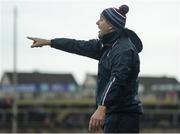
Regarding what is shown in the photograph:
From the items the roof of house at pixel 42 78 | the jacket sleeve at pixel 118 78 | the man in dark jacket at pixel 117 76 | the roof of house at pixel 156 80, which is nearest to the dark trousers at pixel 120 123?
the man in dark jacket at pixel 117 76

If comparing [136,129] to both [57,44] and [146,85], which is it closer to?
[57,44]

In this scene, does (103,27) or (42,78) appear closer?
(103,27)

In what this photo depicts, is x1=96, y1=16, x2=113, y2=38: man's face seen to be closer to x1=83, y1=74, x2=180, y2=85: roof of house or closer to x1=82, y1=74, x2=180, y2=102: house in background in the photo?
x1=82, y1=74, x2=180, y2=102: house in background

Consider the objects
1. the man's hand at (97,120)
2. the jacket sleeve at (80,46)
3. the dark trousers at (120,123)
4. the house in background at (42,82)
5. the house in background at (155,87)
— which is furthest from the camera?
the house in background at (155,87)

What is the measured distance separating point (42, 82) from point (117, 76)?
74928 millimetres

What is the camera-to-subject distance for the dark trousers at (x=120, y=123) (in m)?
5.43

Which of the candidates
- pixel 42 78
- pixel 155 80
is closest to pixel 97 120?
pixel 42 78

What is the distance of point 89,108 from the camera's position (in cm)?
6334

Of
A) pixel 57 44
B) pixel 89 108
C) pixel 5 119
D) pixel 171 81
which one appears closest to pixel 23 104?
pixel 89 108

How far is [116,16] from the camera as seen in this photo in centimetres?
548

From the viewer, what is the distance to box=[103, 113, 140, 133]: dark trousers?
17.8 feet

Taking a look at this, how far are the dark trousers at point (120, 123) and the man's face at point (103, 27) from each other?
63 centimetres

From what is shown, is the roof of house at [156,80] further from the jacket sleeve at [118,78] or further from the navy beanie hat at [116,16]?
the jacket sleeve at [118,78]

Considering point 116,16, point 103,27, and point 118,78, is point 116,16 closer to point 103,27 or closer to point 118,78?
point 103,27
